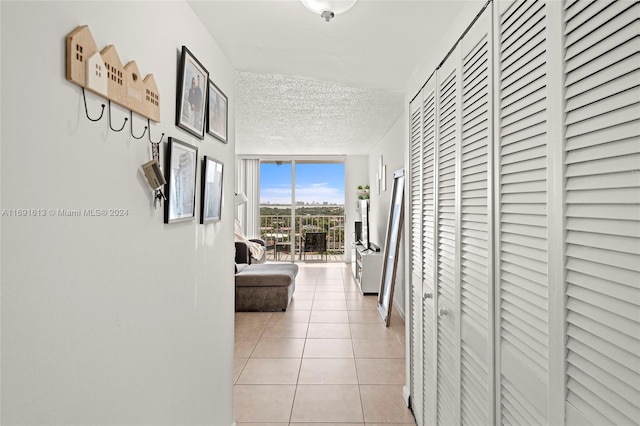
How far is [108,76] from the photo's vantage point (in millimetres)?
979

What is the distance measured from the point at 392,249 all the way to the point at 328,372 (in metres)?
1.94

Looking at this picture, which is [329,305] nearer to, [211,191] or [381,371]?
[381,371]

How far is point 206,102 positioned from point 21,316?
127 cm

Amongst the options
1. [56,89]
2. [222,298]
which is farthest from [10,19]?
[222,298]

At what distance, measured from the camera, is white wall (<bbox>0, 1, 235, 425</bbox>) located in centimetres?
73

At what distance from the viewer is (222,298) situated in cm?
209

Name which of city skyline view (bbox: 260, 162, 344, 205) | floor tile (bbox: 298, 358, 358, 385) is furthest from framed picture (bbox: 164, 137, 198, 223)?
city skyline view (bbox: 260, 162, 344, 205)

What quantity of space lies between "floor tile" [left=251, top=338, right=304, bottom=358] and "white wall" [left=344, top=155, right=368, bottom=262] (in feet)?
15.9

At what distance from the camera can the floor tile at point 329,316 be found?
434 centimetres

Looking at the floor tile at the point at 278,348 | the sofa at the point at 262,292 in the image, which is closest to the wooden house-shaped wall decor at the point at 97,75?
the floor tile at the point at 278,348

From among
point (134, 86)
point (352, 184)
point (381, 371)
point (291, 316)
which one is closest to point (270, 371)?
point (381, 371)

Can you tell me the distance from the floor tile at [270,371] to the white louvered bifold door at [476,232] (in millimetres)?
1704

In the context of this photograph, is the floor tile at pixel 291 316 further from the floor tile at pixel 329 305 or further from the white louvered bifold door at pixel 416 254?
the white louvered bifold door at pixel 416 254

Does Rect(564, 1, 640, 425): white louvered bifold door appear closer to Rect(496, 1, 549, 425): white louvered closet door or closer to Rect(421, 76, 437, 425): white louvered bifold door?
Rect(496, 1, 549, 425): white louvered closet door
